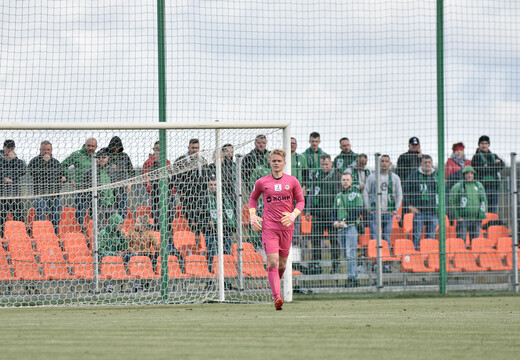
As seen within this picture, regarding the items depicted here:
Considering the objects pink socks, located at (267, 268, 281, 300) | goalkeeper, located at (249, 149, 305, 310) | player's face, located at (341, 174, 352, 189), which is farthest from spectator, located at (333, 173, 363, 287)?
pink socks, located at (267, 268, 281, 300)

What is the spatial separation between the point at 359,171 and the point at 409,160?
32.0 inches

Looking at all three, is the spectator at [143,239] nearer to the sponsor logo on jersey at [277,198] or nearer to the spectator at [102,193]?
the spectator at [102,193]

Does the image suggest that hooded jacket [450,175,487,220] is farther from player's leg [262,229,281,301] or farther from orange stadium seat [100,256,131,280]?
orange stadium seat [100,256,131,280]

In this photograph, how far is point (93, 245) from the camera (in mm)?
11766

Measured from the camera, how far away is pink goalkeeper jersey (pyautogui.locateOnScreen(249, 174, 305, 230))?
10.6 meters

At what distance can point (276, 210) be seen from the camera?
34.9 feet

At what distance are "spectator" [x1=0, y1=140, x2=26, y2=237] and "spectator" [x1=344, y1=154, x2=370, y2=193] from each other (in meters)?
5.00

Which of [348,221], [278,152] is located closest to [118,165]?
[278,152]

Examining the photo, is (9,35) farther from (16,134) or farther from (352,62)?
(352,62)

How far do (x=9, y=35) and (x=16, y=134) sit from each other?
5.39 ft

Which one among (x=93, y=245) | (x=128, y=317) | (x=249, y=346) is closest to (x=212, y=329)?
(x=249, y=346)

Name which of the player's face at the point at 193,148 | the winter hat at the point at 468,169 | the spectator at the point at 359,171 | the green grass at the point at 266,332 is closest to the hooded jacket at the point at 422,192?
the winter hat at the point at 468,169

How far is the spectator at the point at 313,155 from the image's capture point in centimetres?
1281

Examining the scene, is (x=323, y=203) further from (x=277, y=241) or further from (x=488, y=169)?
(x=488, y=169)
